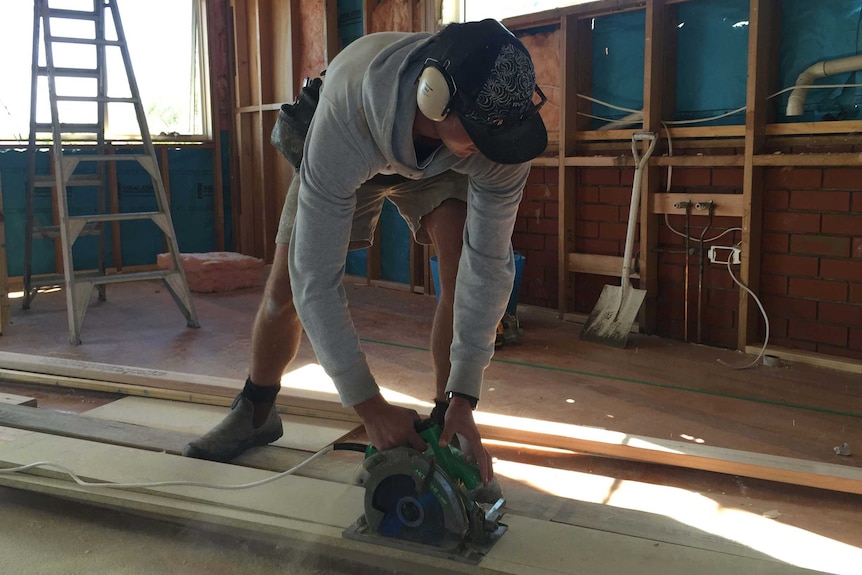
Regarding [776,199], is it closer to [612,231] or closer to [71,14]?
[612,231]

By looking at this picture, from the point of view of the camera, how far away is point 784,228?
3.76m

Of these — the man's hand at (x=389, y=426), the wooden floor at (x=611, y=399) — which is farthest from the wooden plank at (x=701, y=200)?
the man's hand at (x=389, y=426)

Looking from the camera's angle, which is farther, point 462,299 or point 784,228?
point 784,228

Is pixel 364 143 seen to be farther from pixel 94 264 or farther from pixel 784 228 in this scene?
pixel 94 264

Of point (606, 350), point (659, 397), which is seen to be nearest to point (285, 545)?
point (659, 397)

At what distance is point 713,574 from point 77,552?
136cm

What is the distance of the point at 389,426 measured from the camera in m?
1.58

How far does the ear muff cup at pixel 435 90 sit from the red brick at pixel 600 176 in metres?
3.15

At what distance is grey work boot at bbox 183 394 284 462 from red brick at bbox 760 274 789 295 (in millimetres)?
Result: 2625

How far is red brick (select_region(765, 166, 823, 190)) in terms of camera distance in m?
3.61

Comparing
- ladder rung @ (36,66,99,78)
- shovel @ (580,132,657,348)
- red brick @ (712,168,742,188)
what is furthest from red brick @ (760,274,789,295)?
ladder rung @ (36,66,99,78)

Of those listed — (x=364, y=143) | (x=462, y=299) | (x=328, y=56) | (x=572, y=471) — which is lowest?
(x=572, y=471)

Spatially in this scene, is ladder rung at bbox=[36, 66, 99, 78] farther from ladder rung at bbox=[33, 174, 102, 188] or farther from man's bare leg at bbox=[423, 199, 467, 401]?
man's bare leg at bbox=[423, 199, 467, 401]

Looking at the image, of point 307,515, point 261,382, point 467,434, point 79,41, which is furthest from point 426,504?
point 79,41
